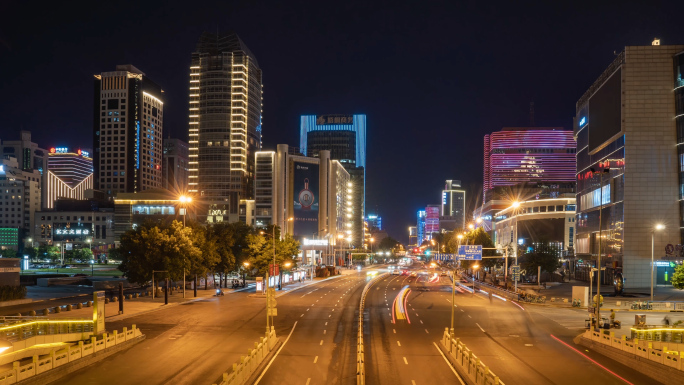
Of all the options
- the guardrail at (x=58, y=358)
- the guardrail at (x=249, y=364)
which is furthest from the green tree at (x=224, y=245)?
the guardrail at (x=249, y=364)

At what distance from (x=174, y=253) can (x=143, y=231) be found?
15.7 ft

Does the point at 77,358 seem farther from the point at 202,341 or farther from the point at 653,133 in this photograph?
the point at 653,133

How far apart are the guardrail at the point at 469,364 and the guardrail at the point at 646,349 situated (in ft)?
31.1

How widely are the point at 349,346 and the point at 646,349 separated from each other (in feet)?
55.5

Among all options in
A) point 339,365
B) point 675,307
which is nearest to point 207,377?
point 339,365

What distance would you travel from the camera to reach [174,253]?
64000mm

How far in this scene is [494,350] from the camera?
35.1 m

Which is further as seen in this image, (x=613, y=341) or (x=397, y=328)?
(x=397, y=328)

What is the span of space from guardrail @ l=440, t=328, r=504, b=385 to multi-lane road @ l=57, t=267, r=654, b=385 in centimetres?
67

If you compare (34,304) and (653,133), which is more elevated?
(653,133)

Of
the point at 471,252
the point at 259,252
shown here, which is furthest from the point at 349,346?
the point at 259,252

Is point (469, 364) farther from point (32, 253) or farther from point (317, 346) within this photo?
point (32, 253)

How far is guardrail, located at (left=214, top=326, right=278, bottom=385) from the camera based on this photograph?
2231 cm

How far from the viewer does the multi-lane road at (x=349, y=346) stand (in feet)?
90.9
